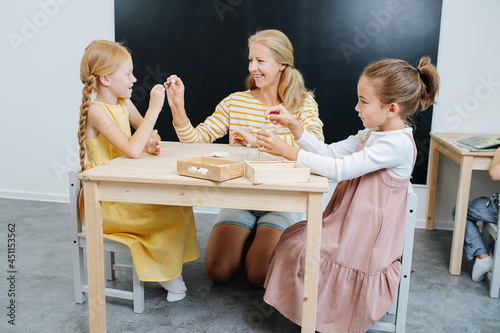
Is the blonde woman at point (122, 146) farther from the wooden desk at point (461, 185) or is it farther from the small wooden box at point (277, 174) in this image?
the wooden desk at point (461, 185)

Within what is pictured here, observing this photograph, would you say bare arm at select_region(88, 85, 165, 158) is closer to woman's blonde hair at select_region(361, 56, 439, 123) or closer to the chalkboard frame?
woman's blonde hair at select_region(361, 56, 439, 123)

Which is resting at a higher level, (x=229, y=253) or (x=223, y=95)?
(x=223, y=95)

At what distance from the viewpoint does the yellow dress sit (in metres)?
2.09

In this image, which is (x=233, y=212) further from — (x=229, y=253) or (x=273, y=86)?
(x=273, y=86)

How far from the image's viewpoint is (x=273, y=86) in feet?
8.22

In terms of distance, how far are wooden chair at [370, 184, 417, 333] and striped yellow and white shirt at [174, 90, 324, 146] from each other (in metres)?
0.68

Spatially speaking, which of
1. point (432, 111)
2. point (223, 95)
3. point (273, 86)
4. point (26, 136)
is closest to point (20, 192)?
point (26, 136)

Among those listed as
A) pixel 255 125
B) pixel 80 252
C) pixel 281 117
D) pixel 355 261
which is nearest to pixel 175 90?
pixel 255 125

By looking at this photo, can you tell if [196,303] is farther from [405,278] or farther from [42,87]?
[42,87]

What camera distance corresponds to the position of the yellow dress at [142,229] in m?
2.09

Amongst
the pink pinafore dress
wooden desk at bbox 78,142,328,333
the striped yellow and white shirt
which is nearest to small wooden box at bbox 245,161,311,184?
wooden desk at bbox 78,142,328,333

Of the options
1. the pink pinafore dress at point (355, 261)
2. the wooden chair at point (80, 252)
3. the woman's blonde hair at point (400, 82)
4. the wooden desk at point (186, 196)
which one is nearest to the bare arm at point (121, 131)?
the wooden desk at point (186, 196)

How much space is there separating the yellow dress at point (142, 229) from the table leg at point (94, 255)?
23 centimetres

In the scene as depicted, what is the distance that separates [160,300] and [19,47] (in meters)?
2.48
